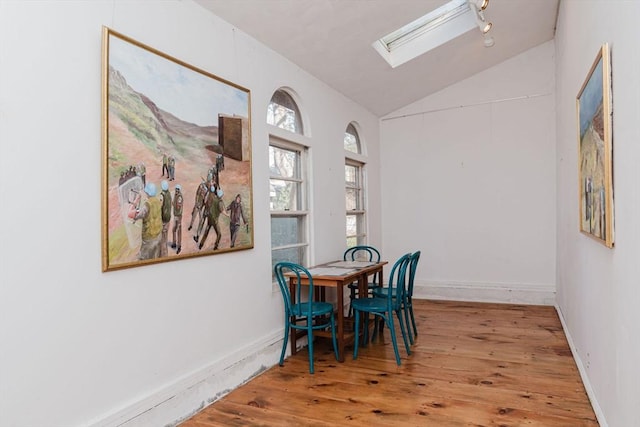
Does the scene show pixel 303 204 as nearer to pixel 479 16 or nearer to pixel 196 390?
pixel 196 390

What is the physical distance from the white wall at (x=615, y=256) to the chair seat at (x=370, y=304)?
1.47 metres

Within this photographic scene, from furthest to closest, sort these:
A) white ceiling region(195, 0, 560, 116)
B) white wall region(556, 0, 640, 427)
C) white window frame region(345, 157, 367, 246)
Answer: white window frame region(345, 157, 367, 246), white ceiling region(195, 0, 560, 116), white wall region(556, 0, 640, 427)

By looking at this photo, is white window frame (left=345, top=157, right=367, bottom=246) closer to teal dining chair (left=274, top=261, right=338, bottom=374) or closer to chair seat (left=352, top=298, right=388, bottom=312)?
chair seat (left=352, top=298, right=388, bottom=312)

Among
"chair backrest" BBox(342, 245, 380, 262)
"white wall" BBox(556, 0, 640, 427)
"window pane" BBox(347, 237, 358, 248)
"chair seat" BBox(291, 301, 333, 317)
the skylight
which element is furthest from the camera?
"window pane" BBox(347, 237, 358, 248)

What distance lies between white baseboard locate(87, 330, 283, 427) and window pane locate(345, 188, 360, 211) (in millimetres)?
2360

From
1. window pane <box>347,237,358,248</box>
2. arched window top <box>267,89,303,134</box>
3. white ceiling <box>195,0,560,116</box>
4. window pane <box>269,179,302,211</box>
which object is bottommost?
window pane <box>347,237,358,248</box>

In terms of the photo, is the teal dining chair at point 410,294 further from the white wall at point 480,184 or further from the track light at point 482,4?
the track light at point 482,4

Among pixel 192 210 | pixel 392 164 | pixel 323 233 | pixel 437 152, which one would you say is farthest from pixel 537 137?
pixel 192 210

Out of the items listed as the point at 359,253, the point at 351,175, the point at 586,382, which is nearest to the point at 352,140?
the point at 351,175

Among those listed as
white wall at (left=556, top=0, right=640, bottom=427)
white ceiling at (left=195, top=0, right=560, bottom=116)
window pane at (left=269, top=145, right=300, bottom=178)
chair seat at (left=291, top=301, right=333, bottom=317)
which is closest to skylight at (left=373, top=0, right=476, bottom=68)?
white ceiling at (left=195, top=0, right=560, bottom=116)

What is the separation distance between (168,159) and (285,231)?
1.60 m

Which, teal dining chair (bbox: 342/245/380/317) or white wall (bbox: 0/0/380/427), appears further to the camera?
teal dining chair (bbox: 342/245/380/317)

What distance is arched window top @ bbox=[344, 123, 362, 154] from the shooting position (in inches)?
213

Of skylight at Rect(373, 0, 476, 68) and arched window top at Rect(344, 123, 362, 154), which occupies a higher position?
skylight at Rect(373, 0, 476, 68)
